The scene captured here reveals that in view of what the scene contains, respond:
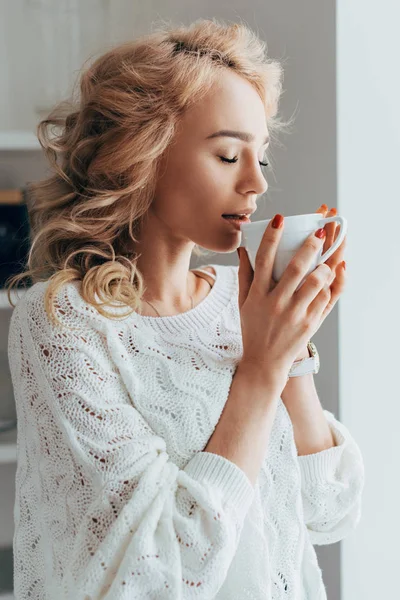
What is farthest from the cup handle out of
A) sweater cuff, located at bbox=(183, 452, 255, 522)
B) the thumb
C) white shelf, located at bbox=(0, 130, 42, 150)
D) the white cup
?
white shelf, located at bbox=(0, 130, 42, 150)

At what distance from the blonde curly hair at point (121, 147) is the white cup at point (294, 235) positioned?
218 millimetres

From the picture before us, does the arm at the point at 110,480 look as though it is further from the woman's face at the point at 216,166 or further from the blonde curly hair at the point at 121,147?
the woman's face at the point at 216,166

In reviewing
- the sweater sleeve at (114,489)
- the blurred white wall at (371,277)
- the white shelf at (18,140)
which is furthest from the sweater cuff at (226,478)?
the white shelf at (18,140)

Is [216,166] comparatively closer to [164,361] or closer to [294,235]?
[294,235]

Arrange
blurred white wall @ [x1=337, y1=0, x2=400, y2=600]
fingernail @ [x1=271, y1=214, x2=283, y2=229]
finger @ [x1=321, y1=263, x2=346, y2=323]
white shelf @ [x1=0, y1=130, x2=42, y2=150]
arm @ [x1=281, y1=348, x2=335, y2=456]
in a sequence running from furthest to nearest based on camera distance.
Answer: white shelf @ [x1=0, y1=130, x2=42, y2=150], blurred white wall @ [x1=337, y1=0, x2=400, y2=600], arm @ [x1=281, y1=348, x2=335, y2=456], finger @ [x1=321, y1=263, x2=346, y2=323], fingernail @ [x1=271, y1=214, x2=283, y2=229]

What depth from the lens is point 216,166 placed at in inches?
44.8

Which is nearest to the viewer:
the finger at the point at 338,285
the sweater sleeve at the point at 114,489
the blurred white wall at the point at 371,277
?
the sweater sleeve at the point at 114,489

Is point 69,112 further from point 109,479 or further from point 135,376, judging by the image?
point 109,479

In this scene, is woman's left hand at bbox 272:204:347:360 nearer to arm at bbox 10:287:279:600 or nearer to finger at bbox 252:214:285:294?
finger at bbox 252:214:285:294

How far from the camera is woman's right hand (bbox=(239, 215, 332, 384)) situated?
1.04 metres

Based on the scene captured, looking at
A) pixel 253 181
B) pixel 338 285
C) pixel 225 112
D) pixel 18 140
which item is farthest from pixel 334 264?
pixel 18 140

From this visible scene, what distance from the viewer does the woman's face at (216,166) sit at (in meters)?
1.14

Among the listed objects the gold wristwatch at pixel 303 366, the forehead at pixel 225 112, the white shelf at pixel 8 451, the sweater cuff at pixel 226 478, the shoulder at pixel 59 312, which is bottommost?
the white shelf at pixel 8 451

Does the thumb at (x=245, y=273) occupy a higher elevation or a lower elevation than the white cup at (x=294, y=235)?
lower
